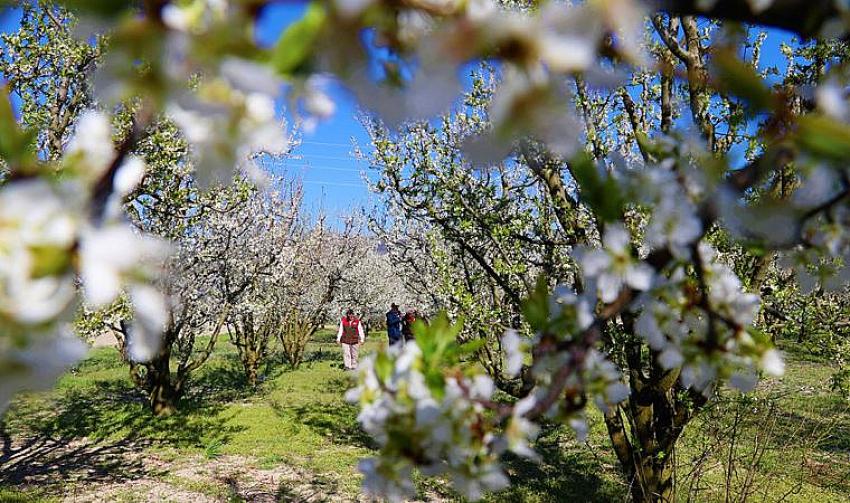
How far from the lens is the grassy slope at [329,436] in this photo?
17.7 ft

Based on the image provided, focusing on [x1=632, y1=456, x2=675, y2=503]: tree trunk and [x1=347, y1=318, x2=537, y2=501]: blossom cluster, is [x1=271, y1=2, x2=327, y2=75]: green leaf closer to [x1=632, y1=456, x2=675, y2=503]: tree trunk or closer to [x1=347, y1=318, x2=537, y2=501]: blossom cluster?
[x1=347, y1=318, x2=537, y2=501]: blossom cluster

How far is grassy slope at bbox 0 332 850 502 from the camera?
5.40 meters

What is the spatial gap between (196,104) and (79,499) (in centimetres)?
603

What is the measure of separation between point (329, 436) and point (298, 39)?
7927 millimetres

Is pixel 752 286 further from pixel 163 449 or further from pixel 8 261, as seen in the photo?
pixel 163 449

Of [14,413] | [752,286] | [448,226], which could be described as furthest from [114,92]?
[14,413]

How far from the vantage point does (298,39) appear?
38cm

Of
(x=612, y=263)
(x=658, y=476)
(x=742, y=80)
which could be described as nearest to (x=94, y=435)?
(x=658, y=476)

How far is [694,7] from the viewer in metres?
0.52

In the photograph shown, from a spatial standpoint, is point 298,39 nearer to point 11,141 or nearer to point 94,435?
point 11,141

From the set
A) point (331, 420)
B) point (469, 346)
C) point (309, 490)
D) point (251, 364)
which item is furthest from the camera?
point (251, 364)

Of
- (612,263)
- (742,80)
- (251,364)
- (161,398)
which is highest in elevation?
(251,364)

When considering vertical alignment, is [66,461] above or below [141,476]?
above

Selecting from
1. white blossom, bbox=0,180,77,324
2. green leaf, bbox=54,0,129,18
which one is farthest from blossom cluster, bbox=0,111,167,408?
green leaf, bbox=54,0,129,18
